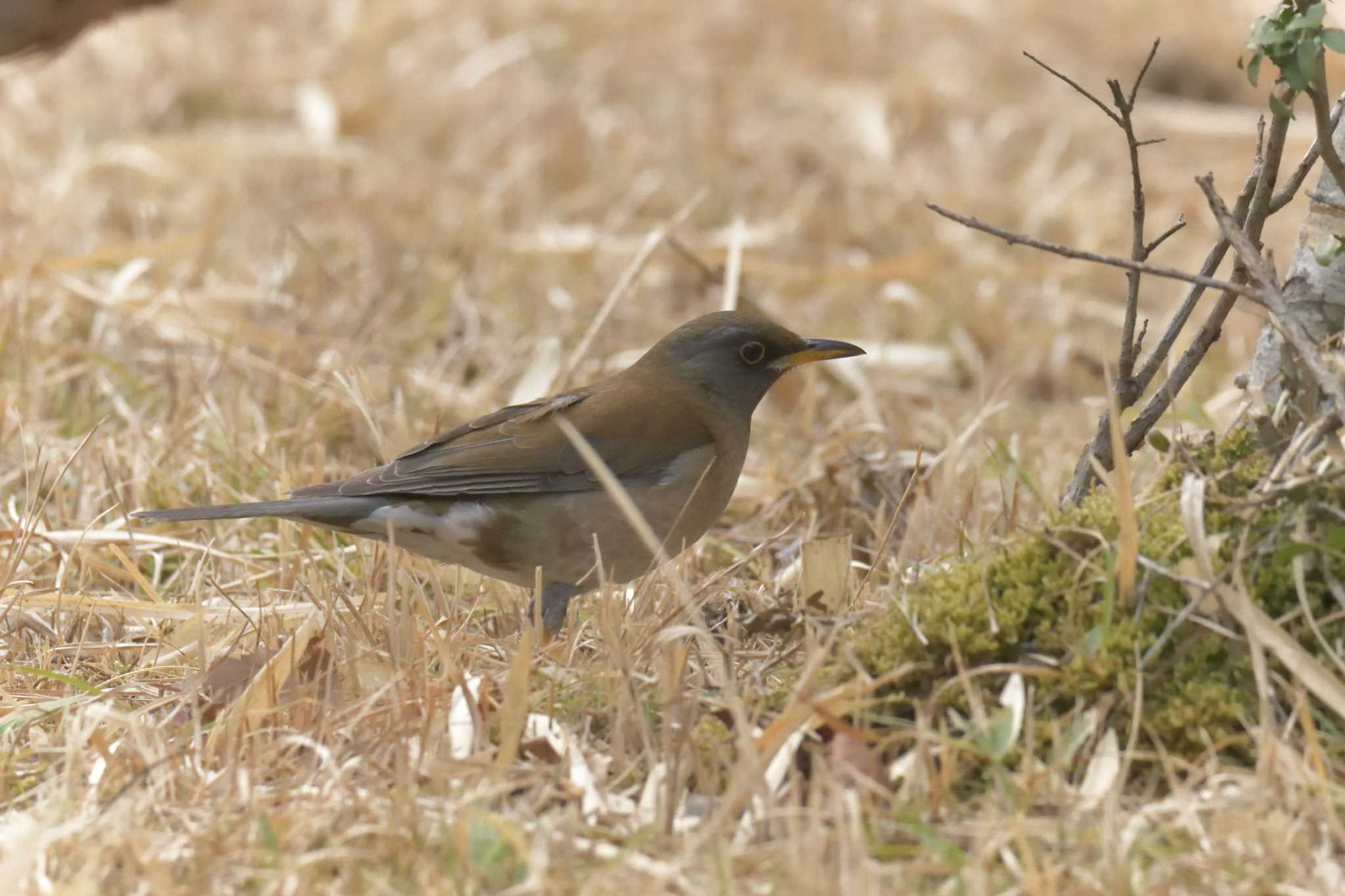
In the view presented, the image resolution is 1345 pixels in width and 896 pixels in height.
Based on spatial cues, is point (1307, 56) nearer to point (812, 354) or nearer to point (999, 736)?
point (999, 736)

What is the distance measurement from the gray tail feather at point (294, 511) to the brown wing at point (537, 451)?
0.03 metres

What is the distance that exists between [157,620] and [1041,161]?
699cm

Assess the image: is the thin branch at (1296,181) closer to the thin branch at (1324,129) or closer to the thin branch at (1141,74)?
the thin branch at (1324,129)

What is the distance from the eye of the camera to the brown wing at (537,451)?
4129 millimetres

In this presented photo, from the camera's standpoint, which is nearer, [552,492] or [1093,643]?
[1093,643]

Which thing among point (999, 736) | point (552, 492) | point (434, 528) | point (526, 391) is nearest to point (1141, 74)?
point (999, 736)

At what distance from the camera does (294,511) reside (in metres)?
3.91

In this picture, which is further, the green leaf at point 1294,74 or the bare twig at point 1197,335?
the bare twig at point 1197,335

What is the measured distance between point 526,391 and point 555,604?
177 centimetres

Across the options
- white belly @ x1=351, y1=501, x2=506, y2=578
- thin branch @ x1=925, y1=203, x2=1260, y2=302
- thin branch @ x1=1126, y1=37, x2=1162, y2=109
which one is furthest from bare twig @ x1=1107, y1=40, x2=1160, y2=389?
white belly @ x1=351, y1=501, x2=506, y2=578

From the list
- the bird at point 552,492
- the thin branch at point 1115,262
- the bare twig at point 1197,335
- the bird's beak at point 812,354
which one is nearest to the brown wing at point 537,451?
the bird at point 552,492

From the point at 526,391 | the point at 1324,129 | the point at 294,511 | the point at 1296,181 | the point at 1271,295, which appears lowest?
the point at 526,391

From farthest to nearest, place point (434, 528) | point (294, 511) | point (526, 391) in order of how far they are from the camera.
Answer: point (526, 391)
point (434, 528)
point (294, 511)

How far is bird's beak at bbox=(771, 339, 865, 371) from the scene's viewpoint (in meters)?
4.54
